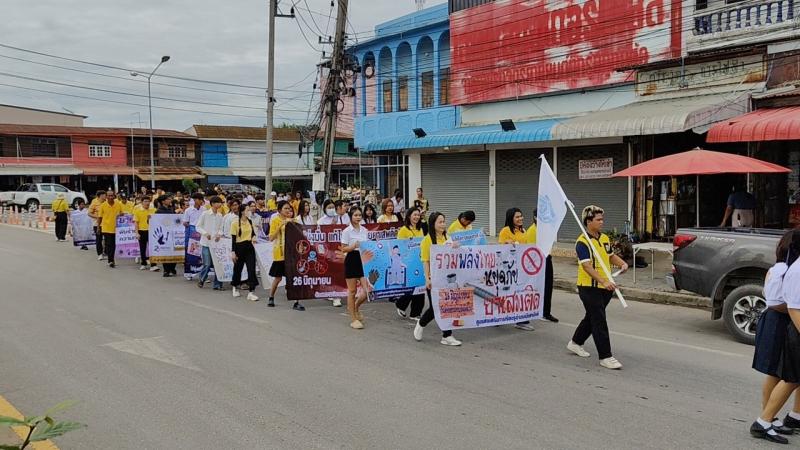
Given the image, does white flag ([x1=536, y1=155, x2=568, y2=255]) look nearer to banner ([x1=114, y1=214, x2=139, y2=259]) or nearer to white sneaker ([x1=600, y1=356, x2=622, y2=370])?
white sneaker ([x1=600, y1=356, x2=622, y2=370])

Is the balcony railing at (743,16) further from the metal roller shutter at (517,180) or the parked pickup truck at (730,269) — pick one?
the parked pickup truck at (730,269)

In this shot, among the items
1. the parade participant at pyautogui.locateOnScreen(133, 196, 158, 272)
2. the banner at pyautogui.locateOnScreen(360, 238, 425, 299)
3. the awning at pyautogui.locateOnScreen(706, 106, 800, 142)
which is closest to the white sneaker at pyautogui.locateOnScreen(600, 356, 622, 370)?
the banner at pyautogui.locateOnScreen(360, 238, 425, 299)

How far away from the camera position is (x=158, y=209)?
49.6ft

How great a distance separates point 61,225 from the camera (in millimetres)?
22328

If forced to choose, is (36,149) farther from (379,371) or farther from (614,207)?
(379,371)

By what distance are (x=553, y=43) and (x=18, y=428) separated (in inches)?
675

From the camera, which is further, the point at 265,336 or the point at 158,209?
the point at 158,209

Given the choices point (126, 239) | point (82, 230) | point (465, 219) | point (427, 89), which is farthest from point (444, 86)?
point (465, 219)

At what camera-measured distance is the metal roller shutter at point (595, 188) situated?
17125 millimetres

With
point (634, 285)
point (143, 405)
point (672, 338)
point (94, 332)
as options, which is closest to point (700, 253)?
point (672, 338)

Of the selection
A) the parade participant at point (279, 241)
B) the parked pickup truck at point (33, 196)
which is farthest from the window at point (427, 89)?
the parked pickup truck at point (33, 196)

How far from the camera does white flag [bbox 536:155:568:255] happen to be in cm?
769

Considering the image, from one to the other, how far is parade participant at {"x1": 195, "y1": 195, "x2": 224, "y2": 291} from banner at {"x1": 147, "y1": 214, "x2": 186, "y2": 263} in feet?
8.12

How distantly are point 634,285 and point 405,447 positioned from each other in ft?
27.2
